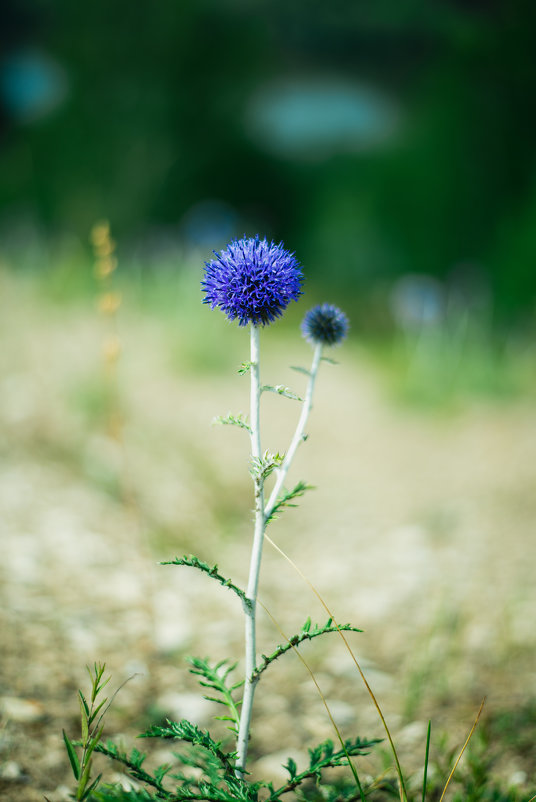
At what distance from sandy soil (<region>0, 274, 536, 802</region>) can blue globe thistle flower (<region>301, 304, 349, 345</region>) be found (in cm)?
83

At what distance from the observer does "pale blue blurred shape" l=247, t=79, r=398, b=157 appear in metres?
8.46

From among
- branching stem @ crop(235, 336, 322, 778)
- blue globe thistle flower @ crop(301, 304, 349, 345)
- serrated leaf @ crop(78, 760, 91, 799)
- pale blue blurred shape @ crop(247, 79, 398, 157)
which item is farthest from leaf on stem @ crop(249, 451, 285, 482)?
pale blue blurred shape @ crop(247, 79, 398, 157)

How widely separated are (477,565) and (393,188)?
6782 mm

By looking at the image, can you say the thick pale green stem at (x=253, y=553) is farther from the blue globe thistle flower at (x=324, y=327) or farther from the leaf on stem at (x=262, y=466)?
the blue globe thistle flower at (x=324, y=327)

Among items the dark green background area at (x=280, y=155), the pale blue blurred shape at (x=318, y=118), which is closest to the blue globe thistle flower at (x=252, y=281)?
the dark green background area at (x=280, y=155)

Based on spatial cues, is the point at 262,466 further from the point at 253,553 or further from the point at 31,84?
the point at 31,84

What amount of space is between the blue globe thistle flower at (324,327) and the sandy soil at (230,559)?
0.83m

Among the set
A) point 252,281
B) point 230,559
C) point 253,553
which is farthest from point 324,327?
point 230,559

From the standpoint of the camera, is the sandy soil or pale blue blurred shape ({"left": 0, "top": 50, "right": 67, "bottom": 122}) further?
pale blue blurred shape ({"left": 0, "top": 50, "right": 67, "bottom": 122})

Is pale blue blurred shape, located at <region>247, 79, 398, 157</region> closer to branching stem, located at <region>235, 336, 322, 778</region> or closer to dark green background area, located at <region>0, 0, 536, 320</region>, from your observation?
dark green background area, located at <region>0, 0, 536, 320</region>

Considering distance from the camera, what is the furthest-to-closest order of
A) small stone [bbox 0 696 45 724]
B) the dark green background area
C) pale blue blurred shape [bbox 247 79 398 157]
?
pale blue blurred shape [bbox 247 79 398 157] → the dark green background area → small stone [bbox 0 696 45 724]

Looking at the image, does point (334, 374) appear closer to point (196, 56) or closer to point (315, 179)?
point (315, 179)

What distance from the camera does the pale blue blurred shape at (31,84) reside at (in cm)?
762

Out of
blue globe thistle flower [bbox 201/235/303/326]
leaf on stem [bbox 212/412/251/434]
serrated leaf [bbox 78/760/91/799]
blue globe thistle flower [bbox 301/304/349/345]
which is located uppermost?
blue globe thistle flower [bbox 301/304/349/345]
